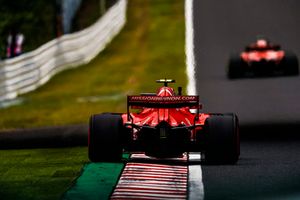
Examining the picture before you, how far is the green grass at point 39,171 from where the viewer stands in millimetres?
10828

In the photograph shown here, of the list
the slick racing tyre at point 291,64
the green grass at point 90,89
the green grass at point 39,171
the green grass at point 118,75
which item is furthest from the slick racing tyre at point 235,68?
the green grass at point 39,171

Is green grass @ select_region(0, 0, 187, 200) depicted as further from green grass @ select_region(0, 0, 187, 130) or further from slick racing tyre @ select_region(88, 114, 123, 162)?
slick racing tyre @ select_region(88, 114, 123, 162)

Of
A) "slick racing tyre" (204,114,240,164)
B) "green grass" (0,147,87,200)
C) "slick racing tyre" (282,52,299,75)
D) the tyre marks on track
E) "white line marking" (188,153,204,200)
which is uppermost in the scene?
"slick racing tyre" (282,52,299,75)

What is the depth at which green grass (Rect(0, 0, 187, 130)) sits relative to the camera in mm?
24188

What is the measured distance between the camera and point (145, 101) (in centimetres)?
1257

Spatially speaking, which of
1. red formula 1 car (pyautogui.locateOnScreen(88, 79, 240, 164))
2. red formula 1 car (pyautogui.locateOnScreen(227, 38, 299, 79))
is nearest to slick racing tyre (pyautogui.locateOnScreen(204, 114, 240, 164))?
red formula 1 car (pyautogui.locateOnScreen(88, 79, 240, 164))

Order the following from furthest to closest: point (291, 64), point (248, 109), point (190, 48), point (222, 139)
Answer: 1. point (190, 48)
2. point (291, 64)
3. point (248, 109)
4. point (222, 139)

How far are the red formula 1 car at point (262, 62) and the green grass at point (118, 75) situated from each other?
71.3 inches

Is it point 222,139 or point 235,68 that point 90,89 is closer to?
point 235,68

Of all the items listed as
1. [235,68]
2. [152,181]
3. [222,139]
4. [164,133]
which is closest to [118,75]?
[235,68]

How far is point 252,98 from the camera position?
80.0 ft

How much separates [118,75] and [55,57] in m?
3.82

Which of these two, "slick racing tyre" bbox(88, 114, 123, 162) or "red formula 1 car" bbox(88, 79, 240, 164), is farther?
"slick racing tyre" bbox(88, 114, 123, 162)

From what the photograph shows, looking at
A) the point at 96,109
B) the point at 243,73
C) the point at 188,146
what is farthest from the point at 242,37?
the point at 188,146
